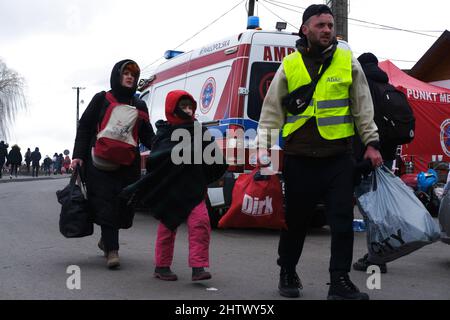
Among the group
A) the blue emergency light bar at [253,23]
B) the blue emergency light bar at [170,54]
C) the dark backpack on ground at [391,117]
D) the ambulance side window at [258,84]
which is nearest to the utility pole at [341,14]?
the blue emergency light bar at [170,54]

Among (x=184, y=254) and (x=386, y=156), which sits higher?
(x=386, y=156)

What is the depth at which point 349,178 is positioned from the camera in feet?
13.0

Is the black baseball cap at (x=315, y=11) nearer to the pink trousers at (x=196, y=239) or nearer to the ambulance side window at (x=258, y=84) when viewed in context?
the pink trousers at (x=196, y=239)

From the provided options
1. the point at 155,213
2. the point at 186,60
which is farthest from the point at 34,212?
the point at 155,213

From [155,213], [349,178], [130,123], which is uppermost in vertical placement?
[130,123]

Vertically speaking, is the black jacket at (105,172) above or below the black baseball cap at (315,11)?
below

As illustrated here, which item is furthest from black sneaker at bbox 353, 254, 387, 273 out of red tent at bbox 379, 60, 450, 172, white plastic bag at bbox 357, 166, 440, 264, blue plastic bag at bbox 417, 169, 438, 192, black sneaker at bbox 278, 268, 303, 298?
red tent at bbox 379, 60, 450, 172

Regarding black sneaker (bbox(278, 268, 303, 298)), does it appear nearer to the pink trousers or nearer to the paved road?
A: the paved road

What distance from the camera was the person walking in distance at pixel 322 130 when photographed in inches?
153

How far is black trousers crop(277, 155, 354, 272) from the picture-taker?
3.88m

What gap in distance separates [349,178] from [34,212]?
24.3ft

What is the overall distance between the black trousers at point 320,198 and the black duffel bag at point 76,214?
1.86 meters
